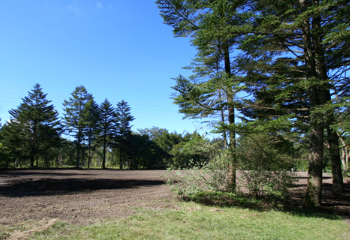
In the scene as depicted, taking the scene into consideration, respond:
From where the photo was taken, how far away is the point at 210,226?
14.6 ft

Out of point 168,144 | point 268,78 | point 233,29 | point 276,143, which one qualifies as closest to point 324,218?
point 276,143

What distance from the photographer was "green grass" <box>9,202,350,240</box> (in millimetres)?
3746

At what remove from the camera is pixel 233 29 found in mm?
5996

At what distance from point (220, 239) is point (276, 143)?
18.3ft

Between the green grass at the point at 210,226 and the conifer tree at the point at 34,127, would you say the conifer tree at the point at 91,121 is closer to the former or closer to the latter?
the conifer tree at the point at 34,127

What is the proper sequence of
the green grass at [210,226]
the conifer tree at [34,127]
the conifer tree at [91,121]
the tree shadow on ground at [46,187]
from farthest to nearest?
the conifer tree at [91,121]
the conifer tree at [34,127]
the tree shadow on ground at [46,187]
the green grass at [210,226]

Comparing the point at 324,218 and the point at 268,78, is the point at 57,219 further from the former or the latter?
the point at 268,78

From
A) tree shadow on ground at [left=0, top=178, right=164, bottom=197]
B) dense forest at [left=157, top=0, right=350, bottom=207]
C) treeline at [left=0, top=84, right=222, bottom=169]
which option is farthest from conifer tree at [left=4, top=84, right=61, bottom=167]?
dense forest at [left=157, top=0, right=350, bottom=207]

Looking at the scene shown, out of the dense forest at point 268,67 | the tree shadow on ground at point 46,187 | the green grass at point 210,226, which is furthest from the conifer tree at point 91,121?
the green grass at point 210,226

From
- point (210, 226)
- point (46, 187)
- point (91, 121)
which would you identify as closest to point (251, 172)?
point (210, 226)

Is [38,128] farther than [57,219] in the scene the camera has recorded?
Yes

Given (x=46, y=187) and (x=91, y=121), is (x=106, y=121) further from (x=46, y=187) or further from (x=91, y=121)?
(x=46, y=187)

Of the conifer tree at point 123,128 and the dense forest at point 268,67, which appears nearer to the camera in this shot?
the dense forest at point 268,67

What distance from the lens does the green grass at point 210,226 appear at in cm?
375
